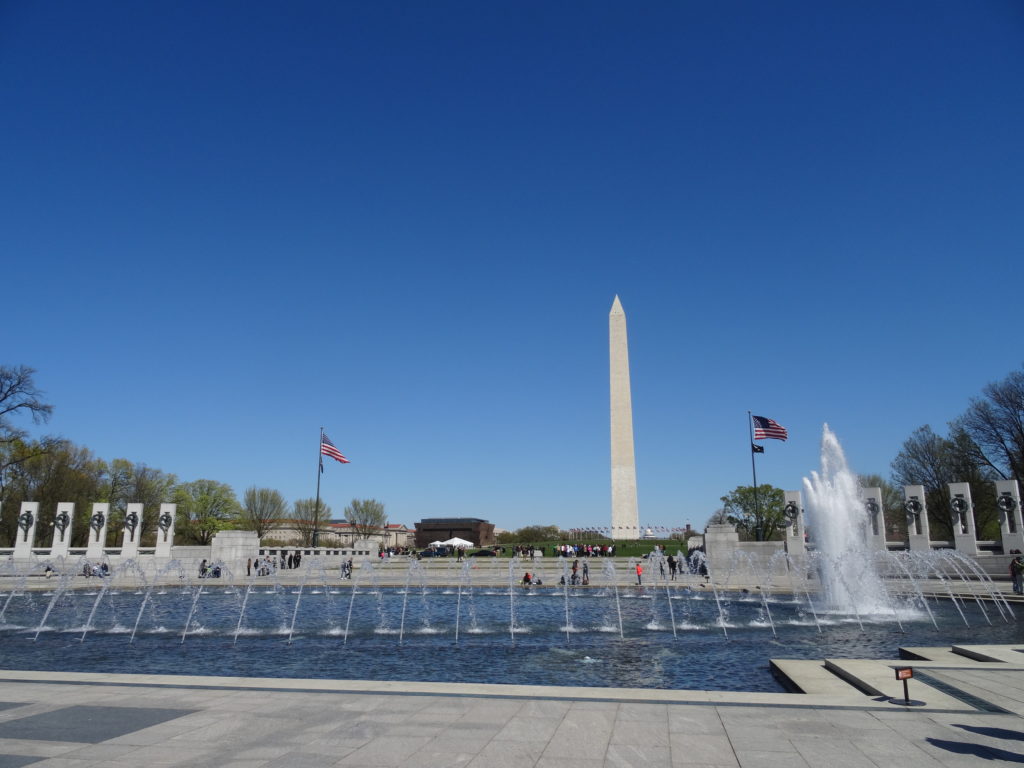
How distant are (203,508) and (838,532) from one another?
7196 cm

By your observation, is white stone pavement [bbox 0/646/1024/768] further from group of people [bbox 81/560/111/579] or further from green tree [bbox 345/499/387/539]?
green tree [bbox 345/499/387/539]

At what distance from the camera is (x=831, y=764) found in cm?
594

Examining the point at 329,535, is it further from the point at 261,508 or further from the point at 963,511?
the point at 963,511

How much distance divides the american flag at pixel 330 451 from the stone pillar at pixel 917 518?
33.5 m

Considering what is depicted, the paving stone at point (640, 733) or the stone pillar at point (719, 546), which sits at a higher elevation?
the stone pillar at point (719, 546)

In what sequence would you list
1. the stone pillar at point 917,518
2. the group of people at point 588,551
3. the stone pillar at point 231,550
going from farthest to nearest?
the group of people at point 588,551, the stone pillar at point 231,550, the stone pillar at point 917,518

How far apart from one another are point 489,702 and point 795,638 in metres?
10.4

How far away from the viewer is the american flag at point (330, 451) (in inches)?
1751

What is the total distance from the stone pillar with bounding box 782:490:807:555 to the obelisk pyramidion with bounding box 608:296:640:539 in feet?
69.3

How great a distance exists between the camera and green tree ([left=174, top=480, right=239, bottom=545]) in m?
75.8

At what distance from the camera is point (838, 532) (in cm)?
2766

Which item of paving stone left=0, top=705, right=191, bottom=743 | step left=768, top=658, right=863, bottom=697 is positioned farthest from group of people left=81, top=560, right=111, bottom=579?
step left=768, top=658, right=863, bottom=697

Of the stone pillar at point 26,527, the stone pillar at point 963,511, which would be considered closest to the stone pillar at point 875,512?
the stone pillar at point 963,511

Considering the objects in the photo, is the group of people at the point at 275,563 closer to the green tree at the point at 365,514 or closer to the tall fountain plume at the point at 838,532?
the tall fountain plume at the point at 838,532
